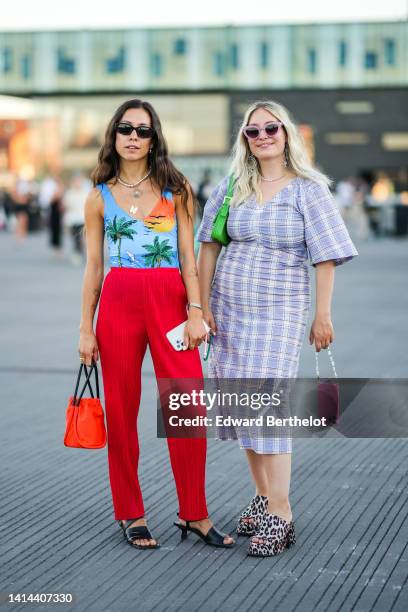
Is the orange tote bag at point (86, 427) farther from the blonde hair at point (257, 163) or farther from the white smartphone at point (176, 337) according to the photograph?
the blonde hair at point (257, 163)

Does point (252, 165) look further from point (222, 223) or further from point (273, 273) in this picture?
point (273, 273)

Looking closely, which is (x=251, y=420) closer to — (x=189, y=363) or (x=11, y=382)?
(x=189, y=363)

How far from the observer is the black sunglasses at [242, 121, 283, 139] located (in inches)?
173

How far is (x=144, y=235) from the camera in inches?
173

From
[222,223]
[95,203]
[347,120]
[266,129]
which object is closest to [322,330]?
[222,223]

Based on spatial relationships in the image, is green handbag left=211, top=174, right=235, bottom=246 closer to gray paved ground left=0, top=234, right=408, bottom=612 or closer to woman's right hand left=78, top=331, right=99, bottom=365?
woman's right hand left=78, top=331, right=99, bottom=365

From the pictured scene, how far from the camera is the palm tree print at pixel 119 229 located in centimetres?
440

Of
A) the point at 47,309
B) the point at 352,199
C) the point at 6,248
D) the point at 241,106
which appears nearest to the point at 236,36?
the point at 241,106

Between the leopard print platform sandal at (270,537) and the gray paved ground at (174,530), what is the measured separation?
5 cm

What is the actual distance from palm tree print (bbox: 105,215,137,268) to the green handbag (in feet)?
1.11

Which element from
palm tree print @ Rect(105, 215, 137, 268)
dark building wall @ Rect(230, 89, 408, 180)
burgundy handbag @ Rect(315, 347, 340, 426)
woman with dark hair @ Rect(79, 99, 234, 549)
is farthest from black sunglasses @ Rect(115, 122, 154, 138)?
dark building wall @ Rect(230, 89, 408, 180)

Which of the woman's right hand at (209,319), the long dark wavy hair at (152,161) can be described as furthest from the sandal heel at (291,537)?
the long dark wavy hair at (152,161)

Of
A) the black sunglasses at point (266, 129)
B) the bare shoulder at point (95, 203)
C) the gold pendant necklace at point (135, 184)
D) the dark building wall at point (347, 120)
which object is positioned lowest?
the bare shoulder at point (95, 203)

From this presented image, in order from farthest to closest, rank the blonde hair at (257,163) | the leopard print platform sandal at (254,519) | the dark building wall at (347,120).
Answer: the dark building wall at (347,120)
the leopard print platform sandal at (254,519)
the blonde hair at (257,163)
